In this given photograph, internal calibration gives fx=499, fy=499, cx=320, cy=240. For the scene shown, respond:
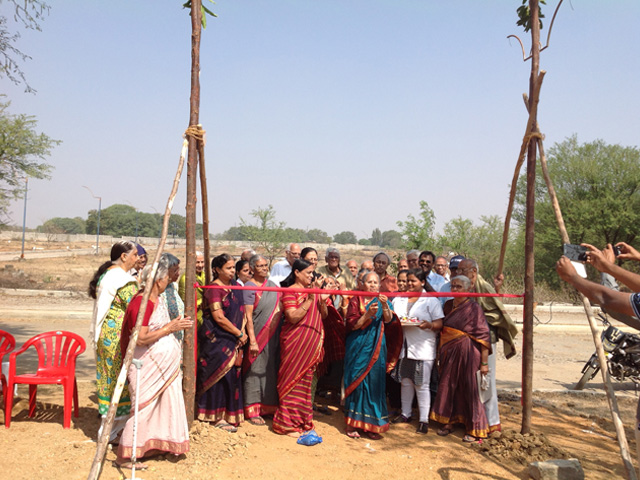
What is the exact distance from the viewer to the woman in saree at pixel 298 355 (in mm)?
5230

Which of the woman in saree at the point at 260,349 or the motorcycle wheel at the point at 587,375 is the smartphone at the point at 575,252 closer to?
the woman in saree at the point at 260,349

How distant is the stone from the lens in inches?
165

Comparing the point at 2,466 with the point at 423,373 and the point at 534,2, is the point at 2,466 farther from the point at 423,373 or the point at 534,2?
the point at 534,2

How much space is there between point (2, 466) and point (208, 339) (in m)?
2.05

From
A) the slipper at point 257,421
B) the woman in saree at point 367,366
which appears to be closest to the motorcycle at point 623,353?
the woman in saree at point 367,366

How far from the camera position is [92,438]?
480cm

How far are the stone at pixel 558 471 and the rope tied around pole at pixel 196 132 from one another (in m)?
4.29

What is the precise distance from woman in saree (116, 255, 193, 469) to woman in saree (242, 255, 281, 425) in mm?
1234

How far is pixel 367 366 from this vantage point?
532 centimetres

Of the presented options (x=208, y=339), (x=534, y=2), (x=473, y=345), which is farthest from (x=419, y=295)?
(x=534, y=2)

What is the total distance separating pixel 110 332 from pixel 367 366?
8.55 feet

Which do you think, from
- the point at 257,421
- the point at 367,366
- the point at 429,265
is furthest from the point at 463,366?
the point at 257,421

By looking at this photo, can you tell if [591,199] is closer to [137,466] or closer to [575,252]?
[575,252]

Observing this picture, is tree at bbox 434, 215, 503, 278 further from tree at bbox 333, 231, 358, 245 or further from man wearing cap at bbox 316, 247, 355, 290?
tree at bbox 333, 231, 358, 245
